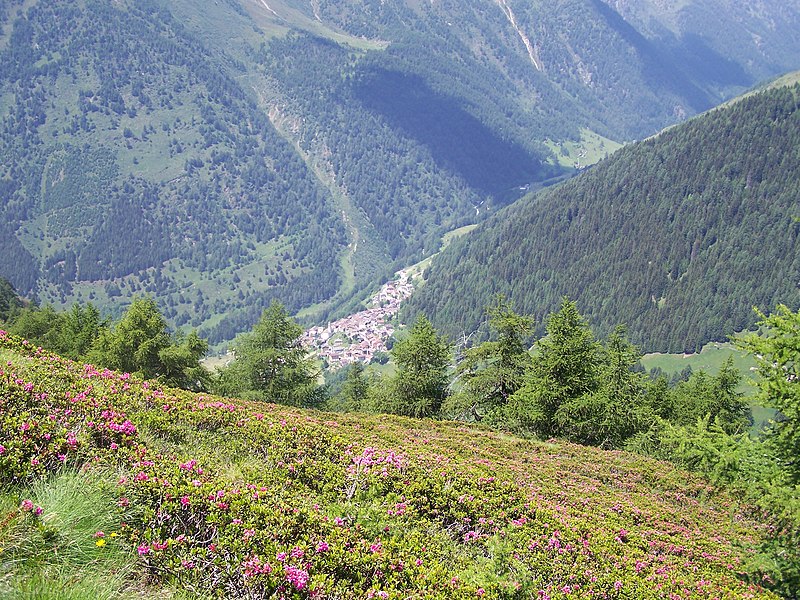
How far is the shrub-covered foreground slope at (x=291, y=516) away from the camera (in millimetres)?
6520

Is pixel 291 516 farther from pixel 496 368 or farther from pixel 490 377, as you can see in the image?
pixel 496 368

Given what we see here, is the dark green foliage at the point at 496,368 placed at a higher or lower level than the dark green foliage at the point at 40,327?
higher

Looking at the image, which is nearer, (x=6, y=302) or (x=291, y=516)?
(x=291, y=516)

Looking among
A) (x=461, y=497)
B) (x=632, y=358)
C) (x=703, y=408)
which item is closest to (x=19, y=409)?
(x=461, y=497)

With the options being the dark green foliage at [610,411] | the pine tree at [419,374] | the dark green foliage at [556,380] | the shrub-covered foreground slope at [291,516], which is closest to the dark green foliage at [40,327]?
the pine tree at [419,374]

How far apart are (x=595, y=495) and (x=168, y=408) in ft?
43.4

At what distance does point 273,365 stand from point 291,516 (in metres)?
43.8

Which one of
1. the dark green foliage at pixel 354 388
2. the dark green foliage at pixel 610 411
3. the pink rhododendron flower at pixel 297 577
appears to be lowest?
the dark green foliage at pixel 354 388

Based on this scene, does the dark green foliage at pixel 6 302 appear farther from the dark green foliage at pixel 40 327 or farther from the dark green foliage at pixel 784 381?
the dark green foliage at pixel 784 381

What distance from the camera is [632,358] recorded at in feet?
167

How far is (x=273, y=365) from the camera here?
50.2 meters

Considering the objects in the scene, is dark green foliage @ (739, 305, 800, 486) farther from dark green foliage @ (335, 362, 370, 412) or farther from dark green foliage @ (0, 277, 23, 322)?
dark green foliage @ (0, 277, 23, 322)

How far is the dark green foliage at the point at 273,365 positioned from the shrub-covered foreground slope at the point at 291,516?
34.8 m

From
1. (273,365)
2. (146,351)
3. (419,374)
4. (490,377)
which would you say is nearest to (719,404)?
(490,377)
